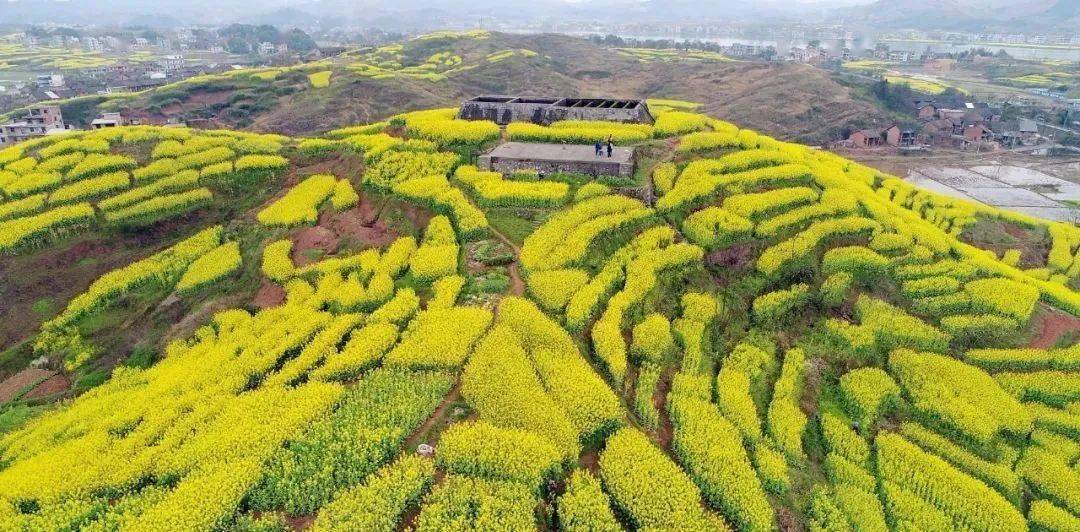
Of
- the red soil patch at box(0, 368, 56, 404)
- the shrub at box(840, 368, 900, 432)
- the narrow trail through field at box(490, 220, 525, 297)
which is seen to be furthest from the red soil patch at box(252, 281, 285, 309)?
the shrub at box(840, 368, 900, 432)

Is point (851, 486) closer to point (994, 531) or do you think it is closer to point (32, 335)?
point (994, 531)

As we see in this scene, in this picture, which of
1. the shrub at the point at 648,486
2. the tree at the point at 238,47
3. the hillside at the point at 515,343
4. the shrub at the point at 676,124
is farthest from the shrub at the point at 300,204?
the tree at the point at 238,47

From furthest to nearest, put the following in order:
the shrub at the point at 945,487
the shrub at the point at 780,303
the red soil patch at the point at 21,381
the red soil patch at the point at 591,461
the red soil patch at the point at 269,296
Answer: the red soil patch at the point at 269,296 → the shrub at the point at 780,303 → the red soil patch at the point at 21,381 → the shrub at the point at 945,487 → the red soil patch at the point at 591,461

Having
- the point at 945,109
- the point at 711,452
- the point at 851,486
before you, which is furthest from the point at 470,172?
the point at 945,109

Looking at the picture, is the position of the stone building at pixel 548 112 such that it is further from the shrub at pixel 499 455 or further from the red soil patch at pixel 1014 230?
the shrub at pixel 499 455

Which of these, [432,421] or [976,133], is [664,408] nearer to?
[432,421]

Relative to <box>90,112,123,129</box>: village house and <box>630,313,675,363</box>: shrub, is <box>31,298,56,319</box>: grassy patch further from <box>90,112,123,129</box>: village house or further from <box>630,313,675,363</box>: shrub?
<box>90,112,123,129</box>: village house
